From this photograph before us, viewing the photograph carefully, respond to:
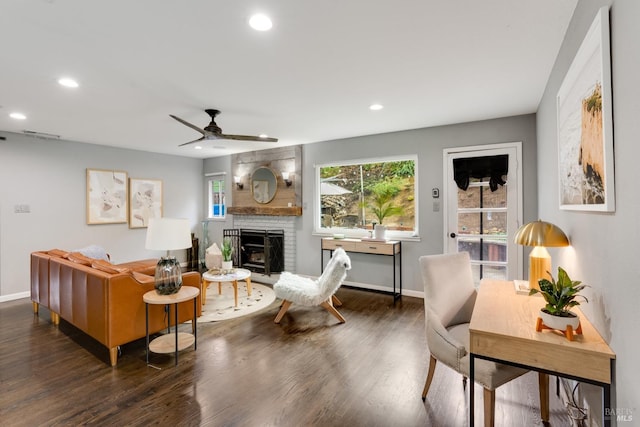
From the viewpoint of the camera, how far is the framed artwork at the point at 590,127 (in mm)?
1216

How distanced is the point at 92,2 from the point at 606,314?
2885mm

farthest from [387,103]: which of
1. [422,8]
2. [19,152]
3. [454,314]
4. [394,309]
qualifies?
[19,152]

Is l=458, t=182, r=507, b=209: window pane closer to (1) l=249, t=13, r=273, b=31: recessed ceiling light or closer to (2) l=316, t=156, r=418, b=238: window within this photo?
(2) l=316, t=156, r=418, b=238: window

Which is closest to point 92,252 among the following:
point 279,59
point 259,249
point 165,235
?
point 165,235

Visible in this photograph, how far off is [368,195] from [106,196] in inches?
182

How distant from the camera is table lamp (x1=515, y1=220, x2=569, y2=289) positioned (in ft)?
6.03

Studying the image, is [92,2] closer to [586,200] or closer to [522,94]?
[586,200]

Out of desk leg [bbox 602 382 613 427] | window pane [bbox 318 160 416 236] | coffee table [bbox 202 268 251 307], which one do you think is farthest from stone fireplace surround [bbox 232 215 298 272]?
desk leg [bbox 602 382 613 427]

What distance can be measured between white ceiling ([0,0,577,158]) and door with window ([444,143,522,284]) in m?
0.52

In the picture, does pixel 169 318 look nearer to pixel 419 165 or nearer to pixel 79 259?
pixel 79 259

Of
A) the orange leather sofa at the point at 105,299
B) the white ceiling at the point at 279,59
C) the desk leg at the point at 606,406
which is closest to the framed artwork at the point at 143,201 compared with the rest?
the white ceiling at the point at 279,59

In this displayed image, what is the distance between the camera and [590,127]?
142cm

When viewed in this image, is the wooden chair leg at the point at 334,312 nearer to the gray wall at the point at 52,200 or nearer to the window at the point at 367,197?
the window at the point at 367,197

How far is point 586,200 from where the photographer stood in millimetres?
1499
